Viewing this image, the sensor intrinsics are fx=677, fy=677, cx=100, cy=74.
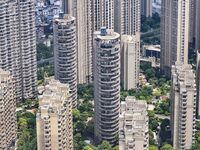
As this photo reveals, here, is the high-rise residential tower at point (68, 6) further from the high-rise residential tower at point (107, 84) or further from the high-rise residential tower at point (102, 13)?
the high-rise residential tower at point (107, 84)

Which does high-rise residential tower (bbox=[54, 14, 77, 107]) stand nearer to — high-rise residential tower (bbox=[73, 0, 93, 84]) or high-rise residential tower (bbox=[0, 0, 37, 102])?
high-rise residential tower (bbox=[0, 0, 37, 102])

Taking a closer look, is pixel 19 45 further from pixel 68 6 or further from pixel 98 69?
pixel 98 69

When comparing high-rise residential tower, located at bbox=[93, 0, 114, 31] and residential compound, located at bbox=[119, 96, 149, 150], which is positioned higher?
high-rise residential tower, located at bbox=[93, 0, 114, 31]

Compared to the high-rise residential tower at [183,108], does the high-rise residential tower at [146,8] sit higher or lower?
higher

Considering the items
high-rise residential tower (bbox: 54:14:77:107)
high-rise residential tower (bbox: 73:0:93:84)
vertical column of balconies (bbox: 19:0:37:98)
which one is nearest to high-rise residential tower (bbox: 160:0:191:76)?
high-rise residential tower (bbox: 73:0:93:84)

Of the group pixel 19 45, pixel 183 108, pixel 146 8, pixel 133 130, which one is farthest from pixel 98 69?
pixel 146 8

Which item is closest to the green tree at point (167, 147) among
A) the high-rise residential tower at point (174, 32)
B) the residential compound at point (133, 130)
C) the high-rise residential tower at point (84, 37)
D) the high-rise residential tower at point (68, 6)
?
the residential compound at point (133, 130)
